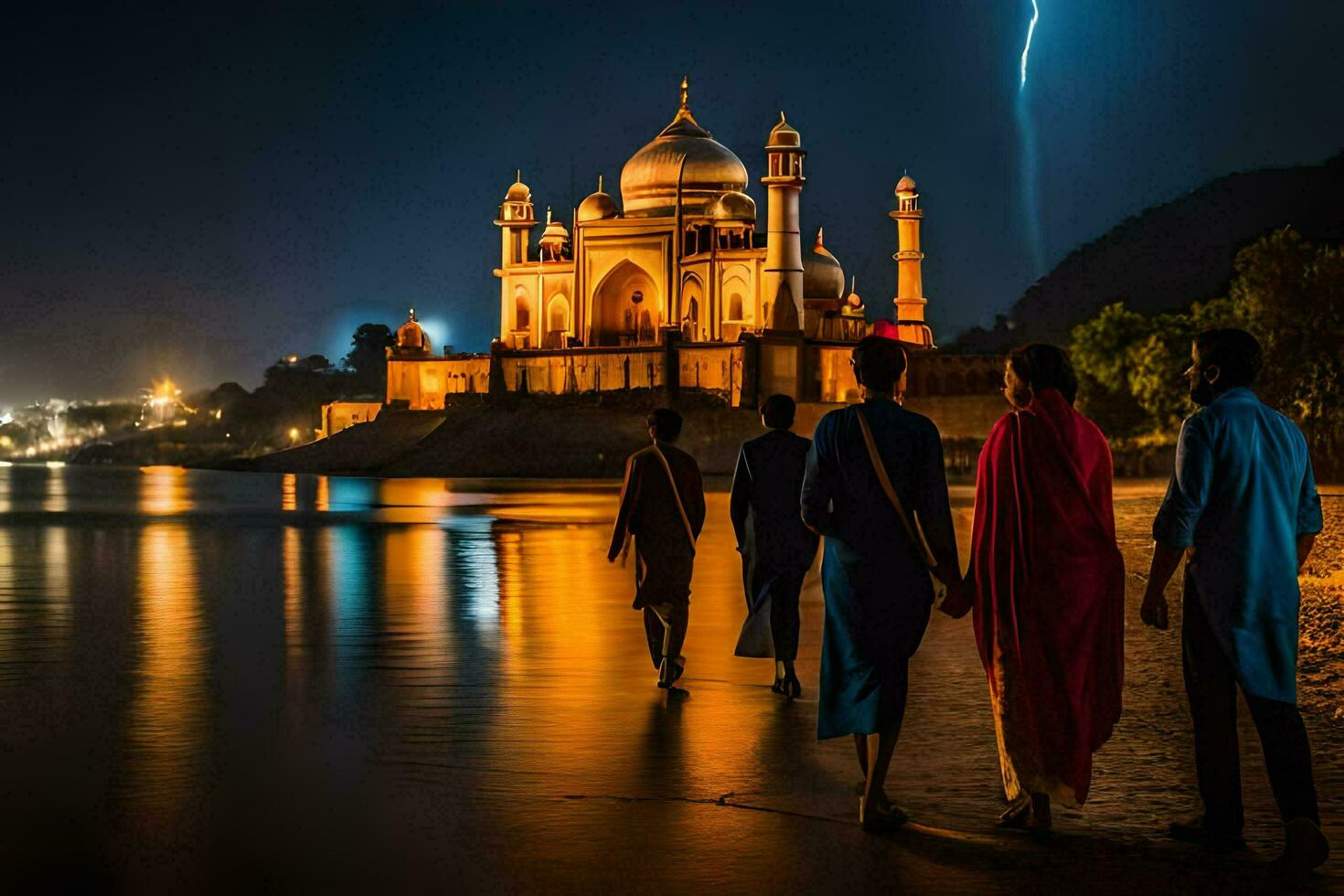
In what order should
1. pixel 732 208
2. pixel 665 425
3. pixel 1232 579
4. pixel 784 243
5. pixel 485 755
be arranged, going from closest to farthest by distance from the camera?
1. pixel 1232 579
2. pixel 485 755
3. pixel 665 425
4. pixel 784 243
5. pixel 732 208

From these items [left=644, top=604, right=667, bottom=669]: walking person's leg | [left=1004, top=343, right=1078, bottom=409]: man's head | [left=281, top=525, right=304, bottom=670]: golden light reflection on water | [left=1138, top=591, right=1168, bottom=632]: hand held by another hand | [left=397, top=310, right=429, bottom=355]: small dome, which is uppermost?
[left=397, top=310, right=429, bottom=355]: small dome

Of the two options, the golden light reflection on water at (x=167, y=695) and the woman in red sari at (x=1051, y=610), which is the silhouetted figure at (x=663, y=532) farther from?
the woman in red sari at (x=1051, y=610)

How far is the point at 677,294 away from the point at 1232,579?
216 ft

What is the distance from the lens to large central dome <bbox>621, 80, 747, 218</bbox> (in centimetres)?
7394

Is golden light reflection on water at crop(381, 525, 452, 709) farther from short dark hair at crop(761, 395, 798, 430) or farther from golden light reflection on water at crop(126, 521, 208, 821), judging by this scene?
short dark hair at crop(761, 395, 798, 430)

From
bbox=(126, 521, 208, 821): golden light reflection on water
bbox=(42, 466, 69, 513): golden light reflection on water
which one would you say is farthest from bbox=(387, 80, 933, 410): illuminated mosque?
bbox=(126, 521, 208, 821): golden light reflection on water

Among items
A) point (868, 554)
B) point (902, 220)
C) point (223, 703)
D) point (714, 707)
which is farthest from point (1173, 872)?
point (902, 220)

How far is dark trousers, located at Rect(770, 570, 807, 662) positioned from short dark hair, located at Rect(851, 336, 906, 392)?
3048 millimetres

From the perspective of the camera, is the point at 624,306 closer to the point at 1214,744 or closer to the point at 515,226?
the point at 515,226

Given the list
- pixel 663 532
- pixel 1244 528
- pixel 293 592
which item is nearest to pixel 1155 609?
pixel 1244 528

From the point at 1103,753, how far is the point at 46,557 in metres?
16.2

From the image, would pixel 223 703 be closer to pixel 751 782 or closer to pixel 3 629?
pixel 751 782

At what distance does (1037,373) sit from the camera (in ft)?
22.3

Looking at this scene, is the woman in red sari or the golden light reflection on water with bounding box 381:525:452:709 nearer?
the woman in red sari
